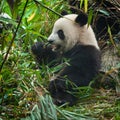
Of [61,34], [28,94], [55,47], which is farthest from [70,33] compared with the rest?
[28,94]

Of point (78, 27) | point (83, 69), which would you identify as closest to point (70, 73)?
point (83, 69)

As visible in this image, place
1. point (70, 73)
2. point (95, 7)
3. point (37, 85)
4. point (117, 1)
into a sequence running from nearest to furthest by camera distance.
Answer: point (37, 85), point (70, 73), point (117, 1), point (95, 7)

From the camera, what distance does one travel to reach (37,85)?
321cm

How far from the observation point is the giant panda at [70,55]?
3.52 metres

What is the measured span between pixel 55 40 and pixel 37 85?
1110 millimetres

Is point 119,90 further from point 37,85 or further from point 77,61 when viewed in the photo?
point 37,85

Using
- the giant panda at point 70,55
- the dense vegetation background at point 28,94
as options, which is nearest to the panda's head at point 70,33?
the giant panda at point 70,55

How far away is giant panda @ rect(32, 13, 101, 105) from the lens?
3.52m

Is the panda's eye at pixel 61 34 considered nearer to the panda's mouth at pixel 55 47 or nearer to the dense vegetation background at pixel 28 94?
the panda's mouth at pixel 55 47

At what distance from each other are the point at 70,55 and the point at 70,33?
0.77ft

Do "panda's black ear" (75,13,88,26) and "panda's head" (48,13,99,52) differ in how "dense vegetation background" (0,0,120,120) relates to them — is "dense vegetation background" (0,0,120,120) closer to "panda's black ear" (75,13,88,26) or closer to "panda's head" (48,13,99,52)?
"panda's head" (48,13,99,52)

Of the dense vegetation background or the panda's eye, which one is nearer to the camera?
the dense vegetation background

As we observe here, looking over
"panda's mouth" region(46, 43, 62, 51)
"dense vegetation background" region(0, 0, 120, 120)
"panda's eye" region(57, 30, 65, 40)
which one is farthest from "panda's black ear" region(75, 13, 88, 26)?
"dense vegetation background" region(0, 0, 120, 120)

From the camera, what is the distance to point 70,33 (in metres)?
4.30
